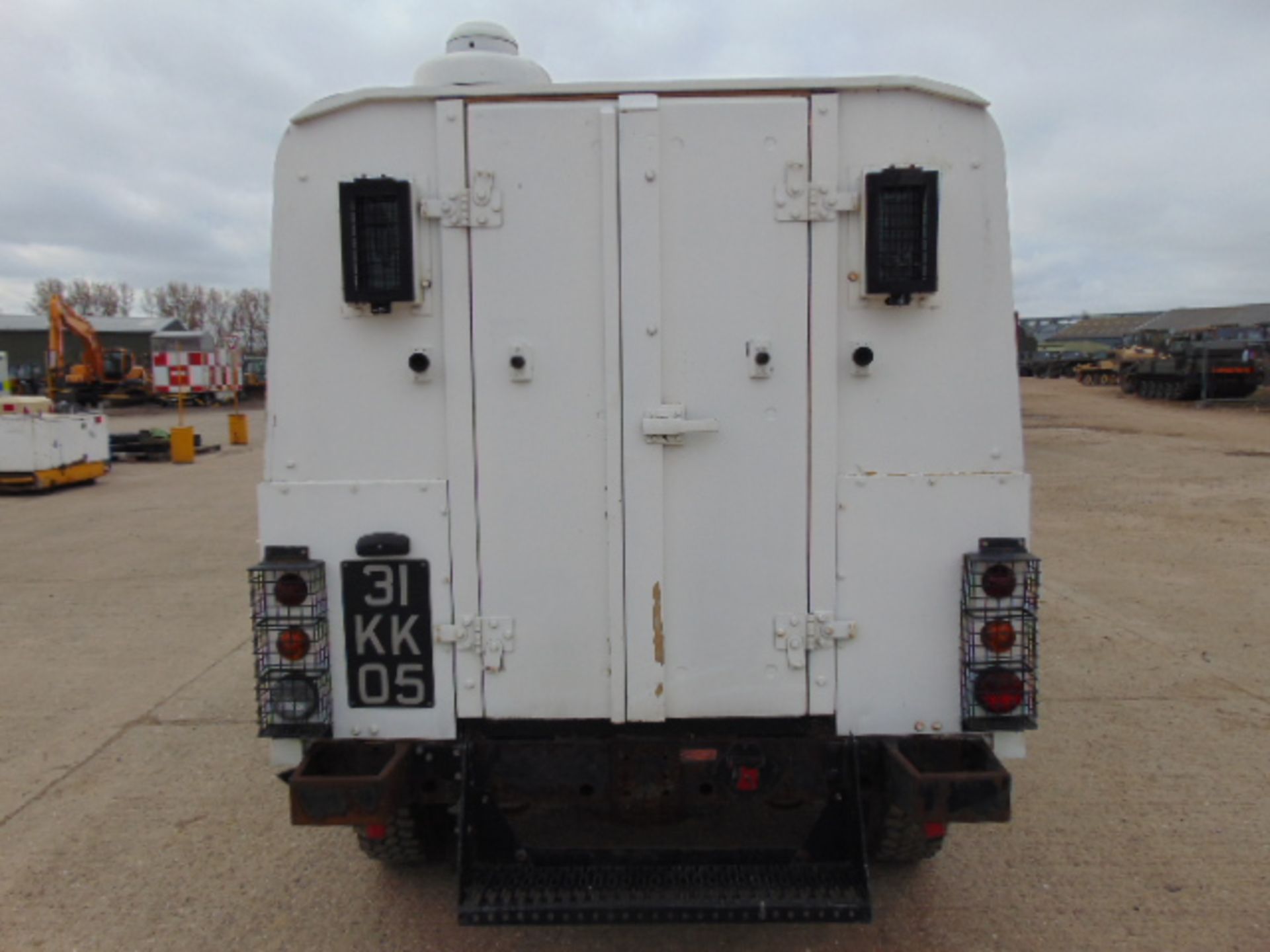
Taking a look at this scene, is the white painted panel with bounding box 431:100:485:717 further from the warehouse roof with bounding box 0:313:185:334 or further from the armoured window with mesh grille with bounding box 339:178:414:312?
the warehouse roof with bounding box 0:313:185:334

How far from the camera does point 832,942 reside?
10.5 feet

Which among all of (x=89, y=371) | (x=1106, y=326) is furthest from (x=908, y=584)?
(x=1106, y=326)

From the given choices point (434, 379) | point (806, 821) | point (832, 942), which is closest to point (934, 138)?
point (434, 379)

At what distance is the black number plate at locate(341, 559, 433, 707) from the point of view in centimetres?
293

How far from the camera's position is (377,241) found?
9.11 ft

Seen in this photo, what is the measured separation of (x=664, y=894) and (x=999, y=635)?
132cm

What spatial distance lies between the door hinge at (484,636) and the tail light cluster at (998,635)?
1469mm

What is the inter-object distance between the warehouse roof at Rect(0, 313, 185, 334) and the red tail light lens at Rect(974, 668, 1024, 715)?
A: 6723cm

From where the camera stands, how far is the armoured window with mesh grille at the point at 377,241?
274 cm

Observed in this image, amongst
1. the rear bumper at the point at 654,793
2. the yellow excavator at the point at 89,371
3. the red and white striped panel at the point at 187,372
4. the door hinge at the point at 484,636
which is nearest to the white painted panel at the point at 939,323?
the rear bumper at the point at 654,793

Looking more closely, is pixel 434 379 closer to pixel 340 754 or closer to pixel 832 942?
pixel 340 754

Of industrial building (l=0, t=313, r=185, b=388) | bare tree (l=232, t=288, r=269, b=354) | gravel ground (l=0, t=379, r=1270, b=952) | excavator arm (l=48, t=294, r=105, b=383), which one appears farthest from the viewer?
bare tree (l=232, t=288, r=269, b=354)

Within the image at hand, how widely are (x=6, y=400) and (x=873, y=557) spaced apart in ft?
55.2

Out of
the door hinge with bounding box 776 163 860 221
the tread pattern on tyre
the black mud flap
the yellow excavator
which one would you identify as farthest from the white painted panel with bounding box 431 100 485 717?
the yellow excavator
